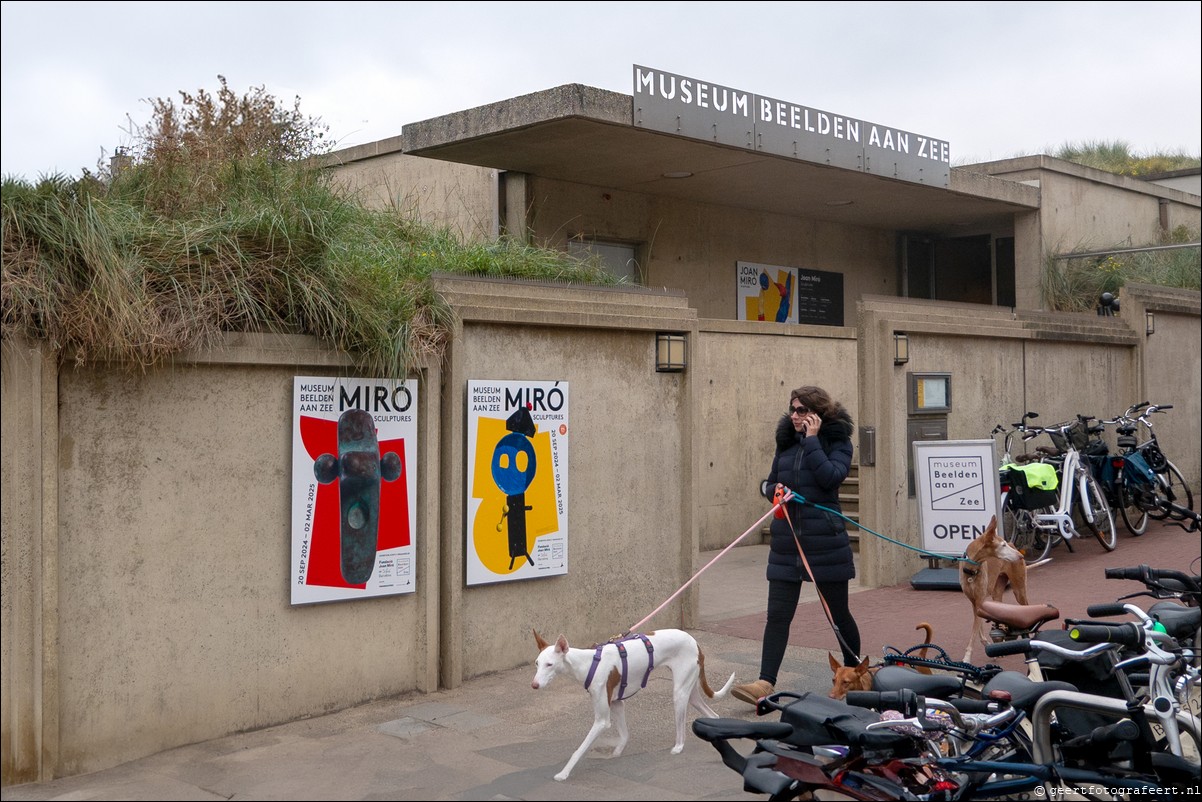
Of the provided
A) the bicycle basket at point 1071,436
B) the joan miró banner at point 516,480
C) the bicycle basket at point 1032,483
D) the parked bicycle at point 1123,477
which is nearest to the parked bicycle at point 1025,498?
the bicycle basket at point 1032,483

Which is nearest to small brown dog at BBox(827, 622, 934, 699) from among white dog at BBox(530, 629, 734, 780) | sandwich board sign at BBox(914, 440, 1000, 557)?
white dog at BBox(530, 629, 734, 780)

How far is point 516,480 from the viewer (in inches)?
317

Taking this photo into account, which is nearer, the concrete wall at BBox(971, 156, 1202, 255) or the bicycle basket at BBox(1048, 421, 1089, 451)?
the bicycle basket at BBox(1048, 421, 1089, 451)

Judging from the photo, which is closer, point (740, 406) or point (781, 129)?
point (781, 129)

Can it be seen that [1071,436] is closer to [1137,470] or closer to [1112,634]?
[1137,470]

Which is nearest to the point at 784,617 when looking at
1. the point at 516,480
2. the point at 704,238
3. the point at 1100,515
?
the point at 516,480

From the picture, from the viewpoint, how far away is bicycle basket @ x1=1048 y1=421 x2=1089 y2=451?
12.7m

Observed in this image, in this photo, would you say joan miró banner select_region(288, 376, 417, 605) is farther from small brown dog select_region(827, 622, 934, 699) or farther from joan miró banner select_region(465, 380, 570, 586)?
small brown dog select_region(827, 622, 934, 699)

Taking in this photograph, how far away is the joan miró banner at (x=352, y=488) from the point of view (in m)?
6.92

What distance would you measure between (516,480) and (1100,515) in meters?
7.44

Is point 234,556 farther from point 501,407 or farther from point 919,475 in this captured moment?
point 919,475

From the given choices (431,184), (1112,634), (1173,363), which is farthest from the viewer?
(1173,363)

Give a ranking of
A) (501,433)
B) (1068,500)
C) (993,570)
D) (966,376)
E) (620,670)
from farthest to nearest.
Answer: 1. (966,376)
2. (1068,500)
3. (501,433)
4. (993,570)
5. (620,670)

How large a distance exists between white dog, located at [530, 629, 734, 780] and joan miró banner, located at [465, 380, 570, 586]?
6.58 ft
